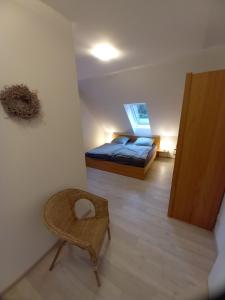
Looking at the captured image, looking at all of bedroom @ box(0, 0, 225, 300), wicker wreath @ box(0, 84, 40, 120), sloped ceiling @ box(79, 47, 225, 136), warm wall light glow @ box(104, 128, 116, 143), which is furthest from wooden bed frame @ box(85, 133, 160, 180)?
wicker wreath @ box(0, 84, 40, 120)

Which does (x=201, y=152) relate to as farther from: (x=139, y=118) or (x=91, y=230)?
(x=139, y=118)

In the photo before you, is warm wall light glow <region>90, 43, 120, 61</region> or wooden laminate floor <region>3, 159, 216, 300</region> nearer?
wooden laminate floor <region>3, 159, 216, 300</region>

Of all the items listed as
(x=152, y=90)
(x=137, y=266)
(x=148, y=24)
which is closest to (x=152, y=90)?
(x=152, y=90)

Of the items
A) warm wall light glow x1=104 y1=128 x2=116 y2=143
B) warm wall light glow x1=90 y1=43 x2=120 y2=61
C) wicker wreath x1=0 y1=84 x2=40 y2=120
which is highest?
warm wall light glow x1=90 y1=43 x2=120 y2=61

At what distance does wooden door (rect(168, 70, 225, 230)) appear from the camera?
1.45 metres

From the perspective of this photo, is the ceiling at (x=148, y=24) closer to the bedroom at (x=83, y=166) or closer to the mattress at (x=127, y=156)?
the bedroom at (x=83, y=166)

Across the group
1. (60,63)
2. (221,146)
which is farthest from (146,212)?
(60,63)

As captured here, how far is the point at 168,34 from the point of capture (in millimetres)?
1617

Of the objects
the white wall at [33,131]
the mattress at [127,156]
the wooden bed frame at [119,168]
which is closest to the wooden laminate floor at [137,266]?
Answer: the white wall at [33,131]

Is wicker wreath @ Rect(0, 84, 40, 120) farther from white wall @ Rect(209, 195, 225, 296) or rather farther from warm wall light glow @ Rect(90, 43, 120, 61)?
white wall @ Rect(209, 195, 225, 296)

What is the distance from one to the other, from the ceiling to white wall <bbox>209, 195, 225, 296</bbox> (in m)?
1.96

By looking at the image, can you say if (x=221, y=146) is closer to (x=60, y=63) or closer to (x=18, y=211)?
(x=60, y=63)

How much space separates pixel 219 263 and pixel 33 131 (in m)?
1.99

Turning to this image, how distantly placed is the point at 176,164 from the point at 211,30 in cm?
152
